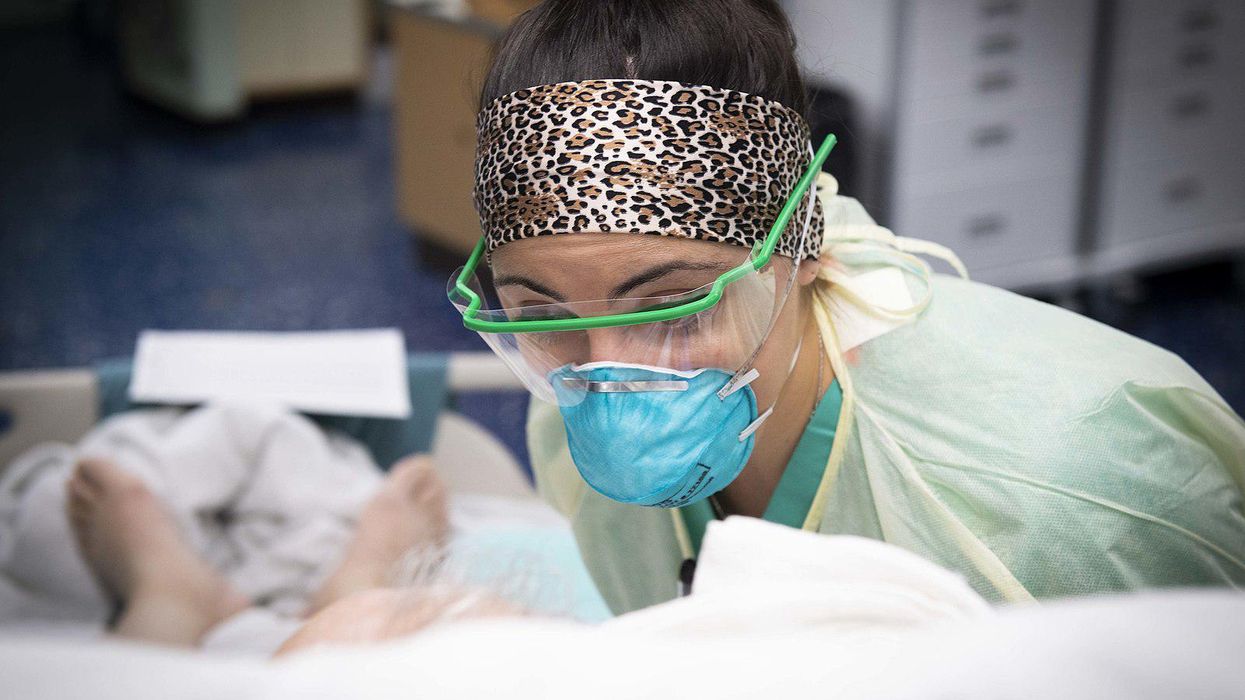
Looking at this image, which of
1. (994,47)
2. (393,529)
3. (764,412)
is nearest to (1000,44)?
(994,47)

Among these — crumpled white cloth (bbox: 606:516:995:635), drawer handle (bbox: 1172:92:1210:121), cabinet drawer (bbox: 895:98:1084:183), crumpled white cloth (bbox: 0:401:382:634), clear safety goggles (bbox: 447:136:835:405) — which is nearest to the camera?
crumpled white cloth (bbox: 606:516:995:635)

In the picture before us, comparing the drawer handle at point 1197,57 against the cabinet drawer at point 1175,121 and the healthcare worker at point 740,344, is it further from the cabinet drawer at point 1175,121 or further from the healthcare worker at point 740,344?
the healthcare worker at point 740,344

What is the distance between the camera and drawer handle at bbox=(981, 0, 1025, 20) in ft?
10.0

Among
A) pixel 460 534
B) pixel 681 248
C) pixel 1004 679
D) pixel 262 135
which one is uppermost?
pixel 1004 679

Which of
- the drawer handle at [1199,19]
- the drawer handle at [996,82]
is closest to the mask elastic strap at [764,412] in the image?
the drawer handle at [996,82]

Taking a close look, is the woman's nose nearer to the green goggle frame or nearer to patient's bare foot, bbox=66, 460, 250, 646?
the green goggle frame

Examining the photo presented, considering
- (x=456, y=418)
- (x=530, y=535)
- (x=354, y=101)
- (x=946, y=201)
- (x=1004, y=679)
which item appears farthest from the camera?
(x=354, y=101)

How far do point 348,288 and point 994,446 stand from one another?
311cm

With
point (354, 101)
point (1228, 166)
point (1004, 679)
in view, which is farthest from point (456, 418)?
point (354, 101)

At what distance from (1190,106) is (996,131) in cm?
66

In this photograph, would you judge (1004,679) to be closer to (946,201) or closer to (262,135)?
(946,201)

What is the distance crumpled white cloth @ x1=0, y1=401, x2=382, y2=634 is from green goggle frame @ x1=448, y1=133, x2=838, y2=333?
1034 mm

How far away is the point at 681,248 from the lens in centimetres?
99

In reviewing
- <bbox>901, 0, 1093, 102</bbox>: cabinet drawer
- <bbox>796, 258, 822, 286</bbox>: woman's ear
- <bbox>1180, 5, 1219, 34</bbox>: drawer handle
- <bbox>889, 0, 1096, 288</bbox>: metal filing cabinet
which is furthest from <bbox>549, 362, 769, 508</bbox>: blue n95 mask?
<bbox>1180, 5, 1219, 34</bbox>: drawer handle
